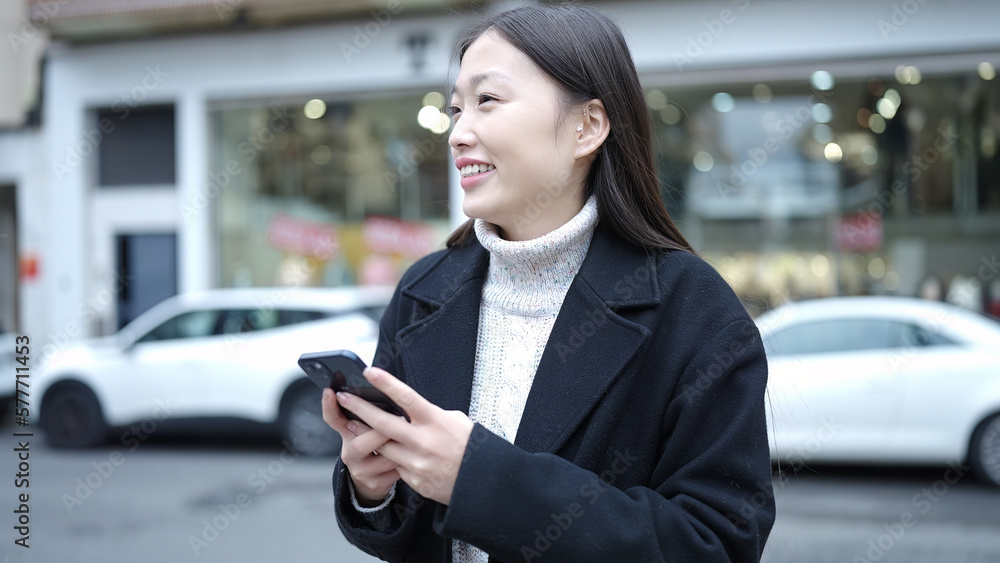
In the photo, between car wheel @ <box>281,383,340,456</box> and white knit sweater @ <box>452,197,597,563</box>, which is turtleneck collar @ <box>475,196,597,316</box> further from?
car wheel @ <box>281,383,340,456</box>

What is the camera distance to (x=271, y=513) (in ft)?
20.0

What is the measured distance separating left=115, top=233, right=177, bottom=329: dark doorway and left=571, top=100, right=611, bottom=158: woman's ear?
12119 mm

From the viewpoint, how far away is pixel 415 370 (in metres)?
1.62

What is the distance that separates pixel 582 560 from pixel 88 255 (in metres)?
13.4

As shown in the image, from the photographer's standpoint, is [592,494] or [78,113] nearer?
[592,494]

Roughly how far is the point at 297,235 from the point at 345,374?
462 inches

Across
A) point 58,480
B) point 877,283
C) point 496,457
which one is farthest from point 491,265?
point 877,283

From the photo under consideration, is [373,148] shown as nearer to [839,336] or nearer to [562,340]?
[839,336]

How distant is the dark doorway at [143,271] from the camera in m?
12.7

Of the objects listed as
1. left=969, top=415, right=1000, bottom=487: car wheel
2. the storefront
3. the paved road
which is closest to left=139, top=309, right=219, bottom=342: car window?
the paved road

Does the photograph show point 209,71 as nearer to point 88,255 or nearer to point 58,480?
point 88,255

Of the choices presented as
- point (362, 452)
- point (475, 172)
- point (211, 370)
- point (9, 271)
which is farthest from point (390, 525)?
point (9, 271)

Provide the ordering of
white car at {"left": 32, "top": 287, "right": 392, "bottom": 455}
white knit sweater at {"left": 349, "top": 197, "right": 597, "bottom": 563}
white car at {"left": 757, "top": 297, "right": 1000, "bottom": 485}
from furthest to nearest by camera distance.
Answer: white car at {"left": 32, "top": 287, "right": 392, "bottom": 455}
white car at {"left": 757, "top": 297, "right": 1000, "bottom": 485}
white knit sweater at {"left": 349, "top": 197, "right": 597, "bottom": 563}

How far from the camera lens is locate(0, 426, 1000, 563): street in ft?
16.9
